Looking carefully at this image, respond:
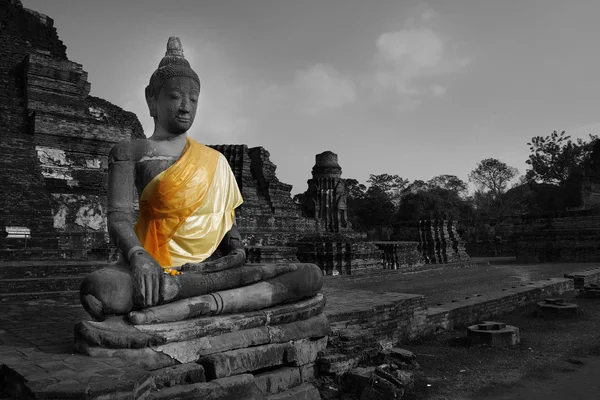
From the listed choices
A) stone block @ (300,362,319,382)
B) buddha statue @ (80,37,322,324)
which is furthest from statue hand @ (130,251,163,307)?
stone block @ (300,362,319,382)

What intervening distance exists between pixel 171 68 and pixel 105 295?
1.92 meters

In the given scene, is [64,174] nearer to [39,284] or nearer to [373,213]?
[39,284]

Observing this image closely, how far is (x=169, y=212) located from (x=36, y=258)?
6477mm

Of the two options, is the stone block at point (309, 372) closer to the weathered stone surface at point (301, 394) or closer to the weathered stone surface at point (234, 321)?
the weathered stone surface at point (301, 394)

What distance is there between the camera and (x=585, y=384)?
4023 millimetres

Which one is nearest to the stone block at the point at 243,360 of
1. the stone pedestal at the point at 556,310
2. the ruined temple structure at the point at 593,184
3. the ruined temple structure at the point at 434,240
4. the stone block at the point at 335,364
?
the stone block at the point at 335,364

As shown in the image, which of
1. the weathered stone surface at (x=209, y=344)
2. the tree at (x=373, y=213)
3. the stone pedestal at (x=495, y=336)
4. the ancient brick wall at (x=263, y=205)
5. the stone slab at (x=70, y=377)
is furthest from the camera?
the tree at (x=373, y=213)

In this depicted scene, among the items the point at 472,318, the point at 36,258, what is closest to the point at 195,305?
the point at 472,318

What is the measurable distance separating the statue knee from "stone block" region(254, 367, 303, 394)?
1.08m

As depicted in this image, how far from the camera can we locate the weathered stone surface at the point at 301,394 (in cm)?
338

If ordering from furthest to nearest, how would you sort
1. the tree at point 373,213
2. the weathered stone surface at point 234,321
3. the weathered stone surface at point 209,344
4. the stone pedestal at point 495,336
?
the tree at point 373,213
the stone pedestal at point 495,336
the weathered stone surface at point 234,321
the weathered stone surface at point 209,344

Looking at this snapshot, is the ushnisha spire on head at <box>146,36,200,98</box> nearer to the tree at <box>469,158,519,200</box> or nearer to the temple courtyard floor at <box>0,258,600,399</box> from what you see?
the temple courtyard floor at <box>0,258,600,399</box>

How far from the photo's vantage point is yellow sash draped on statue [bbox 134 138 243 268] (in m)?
3.62

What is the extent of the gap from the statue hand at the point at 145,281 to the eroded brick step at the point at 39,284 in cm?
451
